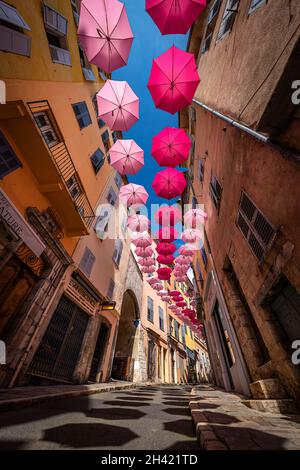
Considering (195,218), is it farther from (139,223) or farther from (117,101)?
(117,101)

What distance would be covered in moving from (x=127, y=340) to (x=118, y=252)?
7.71 meters

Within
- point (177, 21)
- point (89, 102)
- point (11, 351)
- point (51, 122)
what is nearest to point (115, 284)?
point (11, 351)

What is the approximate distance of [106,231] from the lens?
13.7 m

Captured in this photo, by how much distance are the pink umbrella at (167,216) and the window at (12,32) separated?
860cm

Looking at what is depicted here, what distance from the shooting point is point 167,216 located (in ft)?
40.1

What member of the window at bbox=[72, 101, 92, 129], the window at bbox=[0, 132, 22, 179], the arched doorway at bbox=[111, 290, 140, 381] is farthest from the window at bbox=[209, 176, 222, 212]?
the arched doorway at bbox=[111, 290, 140, 381]

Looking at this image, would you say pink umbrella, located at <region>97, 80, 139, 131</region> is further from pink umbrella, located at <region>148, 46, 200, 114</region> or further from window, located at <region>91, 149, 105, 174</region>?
window, located at <region>91, 149, 105, 174</region>

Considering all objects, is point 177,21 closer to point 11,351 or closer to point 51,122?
point 51,122

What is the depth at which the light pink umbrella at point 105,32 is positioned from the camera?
254 inches

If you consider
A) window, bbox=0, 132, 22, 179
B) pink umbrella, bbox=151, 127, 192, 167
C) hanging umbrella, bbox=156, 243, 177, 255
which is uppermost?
pink umbrella, bbox=151, 127, 192, 167

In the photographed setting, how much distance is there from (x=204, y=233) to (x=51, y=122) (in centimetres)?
975

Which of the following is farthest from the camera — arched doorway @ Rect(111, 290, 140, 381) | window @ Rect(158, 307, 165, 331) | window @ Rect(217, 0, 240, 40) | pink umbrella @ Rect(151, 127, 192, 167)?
window @ Rect(158, 307, 165, 331)

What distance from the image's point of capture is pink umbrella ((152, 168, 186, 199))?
10211mm

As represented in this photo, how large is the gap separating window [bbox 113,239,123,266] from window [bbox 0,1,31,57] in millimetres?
11560
